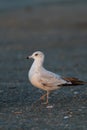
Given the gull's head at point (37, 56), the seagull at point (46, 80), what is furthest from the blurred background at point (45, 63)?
the gull's head at point (37, 56)

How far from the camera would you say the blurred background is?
11.4 meters

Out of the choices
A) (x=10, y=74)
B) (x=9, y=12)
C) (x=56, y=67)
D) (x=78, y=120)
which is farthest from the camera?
(x=9, y=12)

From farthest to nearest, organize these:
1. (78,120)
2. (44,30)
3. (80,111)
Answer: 1. (44,30)
2. (80,111)
3. (78,120)

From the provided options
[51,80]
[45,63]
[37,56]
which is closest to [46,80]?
[51,80]

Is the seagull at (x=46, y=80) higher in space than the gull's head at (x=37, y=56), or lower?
lower

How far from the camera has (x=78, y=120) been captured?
1112cm

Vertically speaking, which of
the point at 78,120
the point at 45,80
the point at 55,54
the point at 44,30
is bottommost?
the point at 78,120

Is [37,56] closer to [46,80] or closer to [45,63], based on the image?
[46,80]

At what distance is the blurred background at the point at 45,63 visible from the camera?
37.3ft

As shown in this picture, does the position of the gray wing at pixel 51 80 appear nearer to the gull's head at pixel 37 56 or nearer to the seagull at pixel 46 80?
the seagull at pixel 46 80

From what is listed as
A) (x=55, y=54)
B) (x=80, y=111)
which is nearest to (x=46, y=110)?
(x=80, y=111)

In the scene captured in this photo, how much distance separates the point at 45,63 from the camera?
2117 centimetres

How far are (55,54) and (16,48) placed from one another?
9.17 ft

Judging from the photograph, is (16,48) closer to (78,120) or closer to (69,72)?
(69,72)
